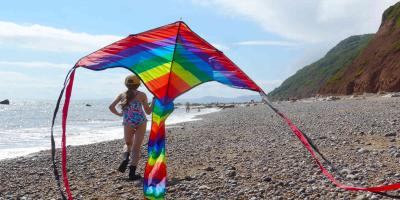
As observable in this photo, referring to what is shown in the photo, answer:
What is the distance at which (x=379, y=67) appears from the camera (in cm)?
6400

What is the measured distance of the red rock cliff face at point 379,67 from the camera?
Result: 59625 millimetres

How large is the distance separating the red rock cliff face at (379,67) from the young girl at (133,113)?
52389mm

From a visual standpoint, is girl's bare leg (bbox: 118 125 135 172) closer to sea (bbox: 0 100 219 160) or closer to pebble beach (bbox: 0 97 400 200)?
pebble beach (bbox: 0 97 400 200)

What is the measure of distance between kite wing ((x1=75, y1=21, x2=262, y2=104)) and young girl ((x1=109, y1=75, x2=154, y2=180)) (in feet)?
9.52

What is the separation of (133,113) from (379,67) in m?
60.8

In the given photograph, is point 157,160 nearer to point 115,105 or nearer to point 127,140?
point 115,105

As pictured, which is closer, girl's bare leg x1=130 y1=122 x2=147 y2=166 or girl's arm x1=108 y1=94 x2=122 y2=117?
girl's arm x1=108 y1=94 x2=122 y2=117

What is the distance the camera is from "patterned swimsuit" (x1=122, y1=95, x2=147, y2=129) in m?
9.75

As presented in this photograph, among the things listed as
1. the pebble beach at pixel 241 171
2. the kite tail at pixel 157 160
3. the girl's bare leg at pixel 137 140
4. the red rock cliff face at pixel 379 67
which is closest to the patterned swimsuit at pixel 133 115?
the girl's bare leg at pixel 137 140

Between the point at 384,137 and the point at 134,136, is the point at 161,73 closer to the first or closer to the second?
the point at 134,136

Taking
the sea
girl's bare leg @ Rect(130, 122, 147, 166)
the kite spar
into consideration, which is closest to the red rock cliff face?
the sea

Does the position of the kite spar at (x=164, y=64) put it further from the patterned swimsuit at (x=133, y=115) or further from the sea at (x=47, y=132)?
the sea at (x=47, y=132)

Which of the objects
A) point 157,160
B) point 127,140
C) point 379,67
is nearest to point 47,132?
point 127,140

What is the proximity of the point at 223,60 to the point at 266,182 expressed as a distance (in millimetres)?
3738
